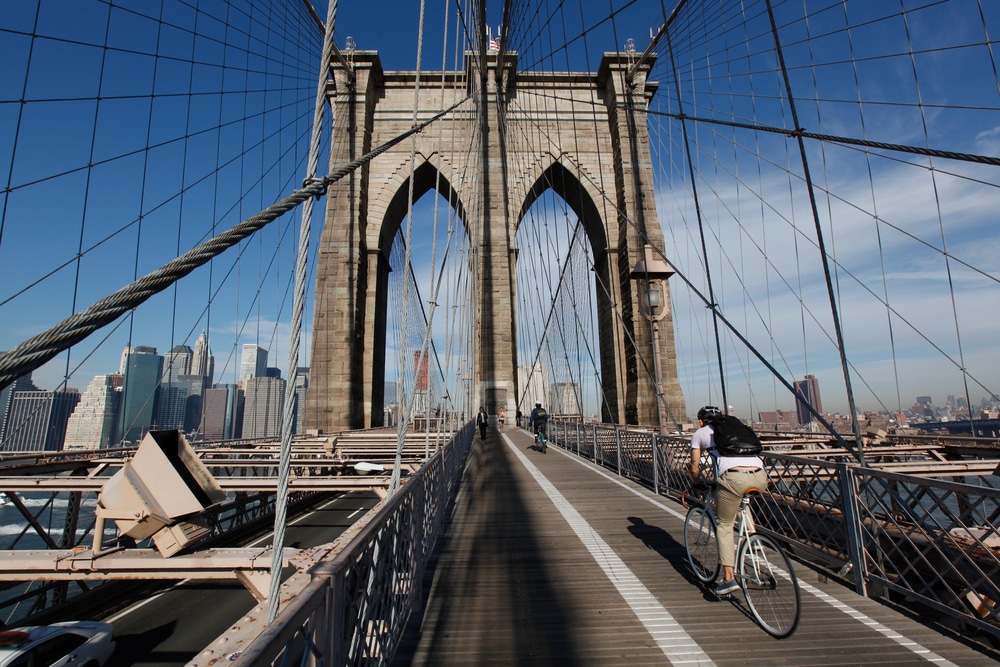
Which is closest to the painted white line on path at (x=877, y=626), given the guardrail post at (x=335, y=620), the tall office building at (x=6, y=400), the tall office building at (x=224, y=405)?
the guardrail post at (x=335, y=620)

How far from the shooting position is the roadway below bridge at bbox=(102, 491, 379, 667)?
4.95m

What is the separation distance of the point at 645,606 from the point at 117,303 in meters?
2.74

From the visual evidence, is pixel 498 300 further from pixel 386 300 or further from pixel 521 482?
pixel 521 482

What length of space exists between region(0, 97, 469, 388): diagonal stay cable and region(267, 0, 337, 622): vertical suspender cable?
0.12 m

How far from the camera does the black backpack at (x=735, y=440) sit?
255 cm

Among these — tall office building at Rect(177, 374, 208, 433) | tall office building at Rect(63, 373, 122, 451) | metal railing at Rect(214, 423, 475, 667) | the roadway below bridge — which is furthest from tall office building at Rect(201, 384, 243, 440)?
metal railing at Rect(214, 423, 475, 667)

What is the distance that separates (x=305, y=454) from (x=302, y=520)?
246cm

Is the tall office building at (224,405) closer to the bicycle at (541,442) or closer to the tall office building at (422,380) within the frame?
the tall office building at (422,380)

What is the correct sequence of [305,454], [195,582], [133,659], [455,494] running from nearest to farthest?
[133,659] < [455,494] < [195,582] < [305,454]

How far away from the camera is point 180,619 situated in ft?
19.3

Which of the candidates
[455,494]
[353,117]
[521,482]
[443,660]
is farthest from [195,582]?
[353,117]

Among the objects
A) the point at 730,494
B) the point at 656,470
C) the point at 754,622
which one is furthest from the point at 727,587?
the point at 656,470

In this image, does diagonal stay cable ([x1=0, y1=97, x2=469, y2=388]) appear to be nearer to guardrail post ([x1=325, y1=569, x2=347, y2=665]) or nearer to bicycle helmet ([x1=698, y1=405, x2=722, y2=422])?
guardrail post ([x1=325, y1=569, x2=347, y2=665])

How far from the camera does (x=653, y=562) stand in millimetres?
3324
